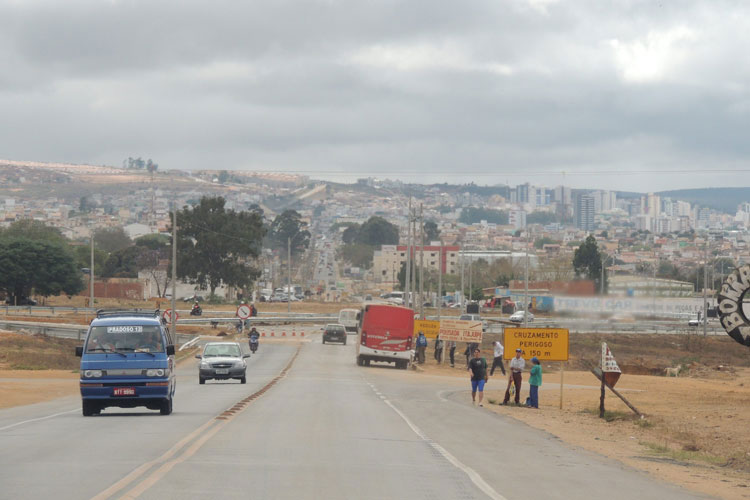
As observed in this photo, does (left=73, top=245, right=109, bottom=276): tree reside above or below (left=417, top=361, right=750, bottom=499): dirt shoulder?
above

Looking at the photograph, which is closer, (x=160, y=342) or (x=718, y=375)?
(x=160, y=342)

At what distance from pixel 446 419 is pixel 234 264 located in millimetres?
102549

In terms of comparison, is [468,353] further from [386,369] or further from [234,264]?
[234,264]

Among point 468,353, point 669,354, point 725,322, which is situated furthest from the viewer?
point 669,354

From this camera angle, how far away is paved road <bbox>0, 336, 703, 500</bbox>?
1216 cm

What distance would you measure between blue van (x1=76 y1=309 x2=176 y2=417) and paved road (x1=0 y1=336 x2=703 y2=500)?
1.69ft

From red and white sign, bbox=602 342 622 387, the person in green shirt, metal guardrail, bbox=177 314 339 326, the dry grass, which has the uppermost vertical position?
red and white sign, bbox=602 342 622 387

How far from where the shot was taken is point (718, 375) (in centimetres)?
5738

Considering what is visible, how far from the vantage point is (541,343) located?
3422 centimetres

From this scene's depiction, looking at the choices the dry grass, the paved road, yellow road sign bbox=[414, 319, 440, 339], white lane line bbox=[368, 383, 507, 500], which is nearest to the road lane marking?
the paved road

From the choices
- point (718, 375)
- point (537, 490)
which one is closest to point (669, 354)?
point (718, 375)

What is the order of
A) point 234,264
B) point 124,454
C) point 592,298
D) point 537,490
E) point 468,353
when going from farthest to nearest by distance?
1. point 234,264
2. point 468,353
3. point 592,298
4. point 124,454
5. point 537,490

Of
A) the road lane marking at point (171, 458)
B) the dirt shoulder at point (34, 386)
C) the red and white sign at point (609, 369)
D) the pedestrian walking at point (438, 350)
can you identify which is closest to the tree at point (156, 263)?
the pedestrian walking at point (438, 350)

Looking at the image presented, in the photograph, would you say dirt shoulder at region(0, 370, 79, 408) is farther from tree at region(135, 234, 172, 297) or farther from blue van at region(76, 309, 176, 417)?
tree at region(135, 234, 172, 297)
